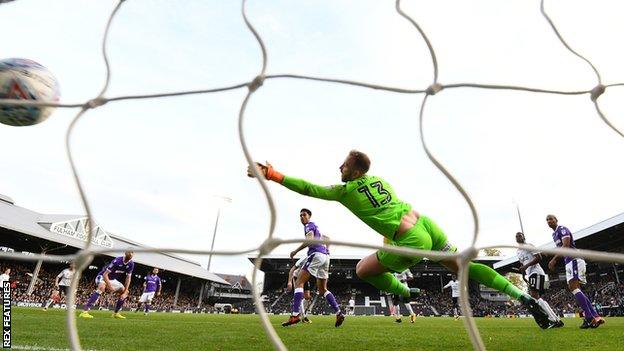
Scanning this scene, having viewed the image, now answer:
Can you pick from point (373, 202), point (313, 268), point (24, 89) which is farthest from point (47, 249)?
point (373, 202)

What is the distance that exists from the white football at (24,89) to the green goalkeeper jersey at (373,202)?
202cm

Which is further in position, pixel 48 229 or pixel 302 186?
pixel 48 229

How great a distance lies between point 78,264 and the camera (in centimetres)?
192

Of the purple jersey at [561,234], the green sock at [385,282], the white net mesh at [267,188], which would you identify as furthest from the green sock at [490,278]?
the purple jersey at [561,234]

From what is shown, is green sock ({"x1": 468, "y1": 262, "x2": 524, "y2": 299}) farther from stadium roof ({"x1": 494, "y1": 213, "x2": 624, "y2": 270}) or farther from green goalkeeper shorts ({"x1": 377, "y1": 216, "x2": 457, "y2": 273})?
stadium roof ({"x1": 494, "y1": 213, "x2": 624, "y2": 270})

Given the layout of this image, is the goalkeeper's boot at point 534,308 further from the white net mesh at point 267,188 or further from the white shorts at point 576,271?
the white net mesh at point 267,188

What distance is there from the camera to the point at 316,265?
7.55m

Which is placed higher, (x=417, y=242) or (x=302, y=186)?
(x=302, y=186)

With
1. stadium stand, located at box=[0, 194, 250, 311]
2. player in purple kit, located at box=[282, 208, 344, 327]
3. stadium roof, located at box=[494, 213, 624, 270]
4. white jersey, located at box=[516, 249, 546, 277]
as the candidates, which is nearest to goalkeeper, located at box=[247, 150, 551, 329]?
player in purple kit, located at box=[282, 208, 344, 327]

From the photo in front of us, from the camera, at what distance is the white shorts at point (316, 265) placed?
748 centimetres

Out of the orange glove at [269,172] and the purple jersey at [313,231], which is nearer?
the orange glove at [269,172]

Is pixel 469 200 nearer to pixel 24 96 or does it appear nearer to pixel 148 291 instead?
pixel 24 96

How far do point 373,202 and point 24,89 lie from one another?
2.54 metres

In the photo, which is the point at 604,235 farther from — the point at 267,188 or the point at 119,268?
the point at 267,188
